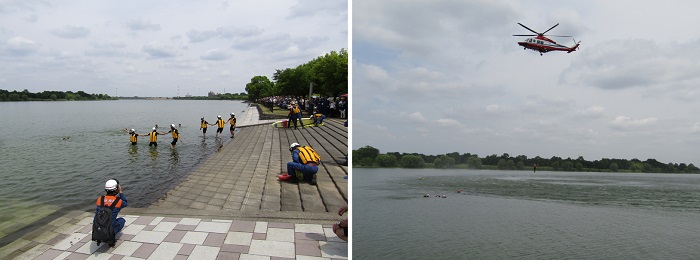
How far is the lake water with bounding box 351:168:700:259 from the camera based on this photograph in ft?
118

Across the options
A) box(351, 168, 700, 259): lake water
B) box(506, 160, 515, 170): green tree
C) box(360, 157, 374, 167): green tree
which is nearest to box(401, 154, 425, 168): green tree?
box(360, 157, 374, 167): green tree

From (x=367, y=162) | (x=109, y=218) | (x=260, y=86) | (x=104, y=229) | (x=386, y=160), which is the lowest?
(x=386, y=160)

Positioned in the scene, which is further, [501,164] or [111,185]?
[501,164]

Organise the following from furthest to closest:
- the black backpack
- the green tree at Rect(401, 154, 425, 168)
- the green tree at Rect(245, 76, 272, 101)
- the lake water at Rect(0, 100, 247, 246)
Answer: the green tree at Rect(401, 154, 425, 168) → the green tree at Rect(245, 76, 272, 101) → the lake water at Rect(0, 100, 247, 246) → the black backpack

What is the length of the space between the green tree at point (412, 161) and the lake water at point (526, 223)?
41.9m

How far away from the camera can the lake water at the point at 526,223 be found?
3588 cm

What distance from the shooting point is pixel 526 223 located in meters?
45.3

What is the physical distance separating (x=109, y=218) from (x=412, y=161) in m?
108

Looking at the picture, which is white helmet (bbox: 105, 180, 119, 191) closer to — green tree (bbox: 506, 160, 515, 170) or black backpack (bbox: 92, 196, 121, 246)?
black backpack (bbox: 92, 196, 121, 246)

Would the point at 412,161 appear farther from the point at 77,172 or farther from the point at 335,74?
the point at 77,172

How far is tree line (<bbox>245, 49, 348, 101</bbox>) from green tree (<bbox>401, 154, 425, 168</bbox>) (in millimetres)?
46373

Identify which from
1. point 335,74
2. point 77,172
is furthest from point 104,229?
point 335,74

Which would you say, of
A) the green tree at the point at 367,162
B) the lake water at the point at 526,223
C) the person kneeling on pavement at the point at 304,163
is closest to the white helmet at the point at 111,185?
the person kneeling on pavement at the point at 304,163

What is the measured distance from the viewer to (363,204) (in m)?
52.3
